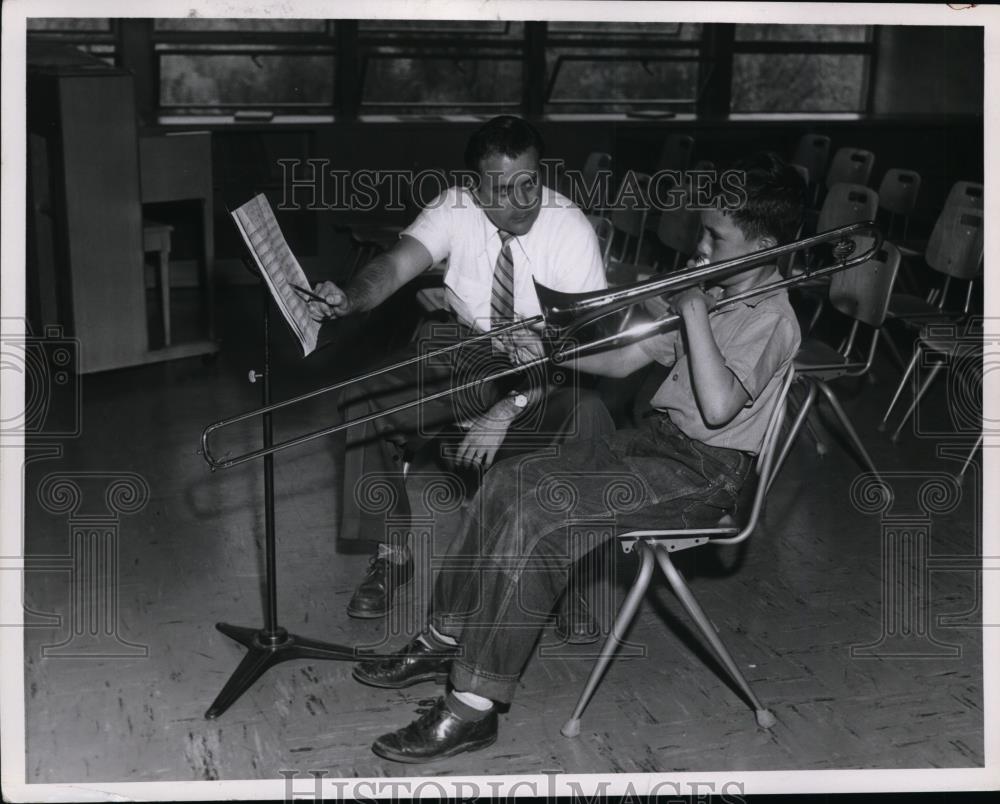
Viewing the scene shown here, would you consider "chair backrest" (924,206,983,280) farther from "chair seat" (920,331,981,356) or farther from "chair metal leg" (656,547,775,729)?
"chair metal leg" (656,547,775,729)

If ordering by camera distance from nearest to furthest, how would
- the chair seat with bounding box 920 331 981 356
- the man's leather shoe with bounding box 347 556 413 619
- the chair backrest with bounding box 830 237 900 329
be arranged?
the man's leather shoe with bounding box 347 556 413 619 < the chair backrest with bounding box 830 237 900 329 < the chair seat with bounding box 920 331 981 356

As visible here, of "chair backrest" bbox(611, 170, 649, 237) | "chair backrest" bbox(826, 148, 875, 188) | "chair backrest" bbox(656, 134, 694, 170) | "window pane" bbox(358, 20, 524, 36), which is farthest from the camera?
"window pane" bbox(358, 20, 524, 36)

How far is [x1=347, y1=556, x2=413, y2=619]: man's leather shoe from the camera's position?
312cm

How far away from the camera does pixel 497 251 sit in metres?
3.16

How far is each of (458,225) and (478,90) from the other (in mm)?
4823

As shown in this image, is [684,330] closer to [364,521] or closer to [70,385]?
[364,521]

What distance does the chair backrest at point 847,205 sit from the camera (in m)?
4.62

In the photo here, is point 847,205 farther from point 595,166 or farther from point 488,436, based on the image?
point 488,436

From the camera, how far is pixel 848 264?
8.21ft

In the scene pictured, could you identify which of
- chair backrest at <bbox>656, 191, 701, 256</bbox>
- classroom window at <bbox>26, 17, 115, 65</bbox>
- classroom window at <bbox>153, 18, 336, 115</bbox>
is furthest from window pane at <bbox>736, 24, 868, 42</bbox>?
classroom window at <bbox>26, 17, 115, 65</bbox>

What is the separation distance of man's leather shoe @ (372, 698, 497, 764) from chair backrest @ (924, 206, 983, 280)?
285 cm

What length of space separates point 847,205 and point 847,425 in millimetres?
1169

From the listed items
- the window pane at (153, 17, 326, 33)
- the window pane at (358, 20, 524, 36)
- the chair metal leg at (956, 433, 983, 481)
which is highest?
the window pane at (358, 20, 524, 36)

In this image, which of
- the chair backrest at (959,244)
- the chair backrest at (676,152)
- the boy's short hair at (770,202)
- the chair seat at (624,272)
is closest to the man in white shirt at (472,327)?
the boy's short hair at (770,202)
